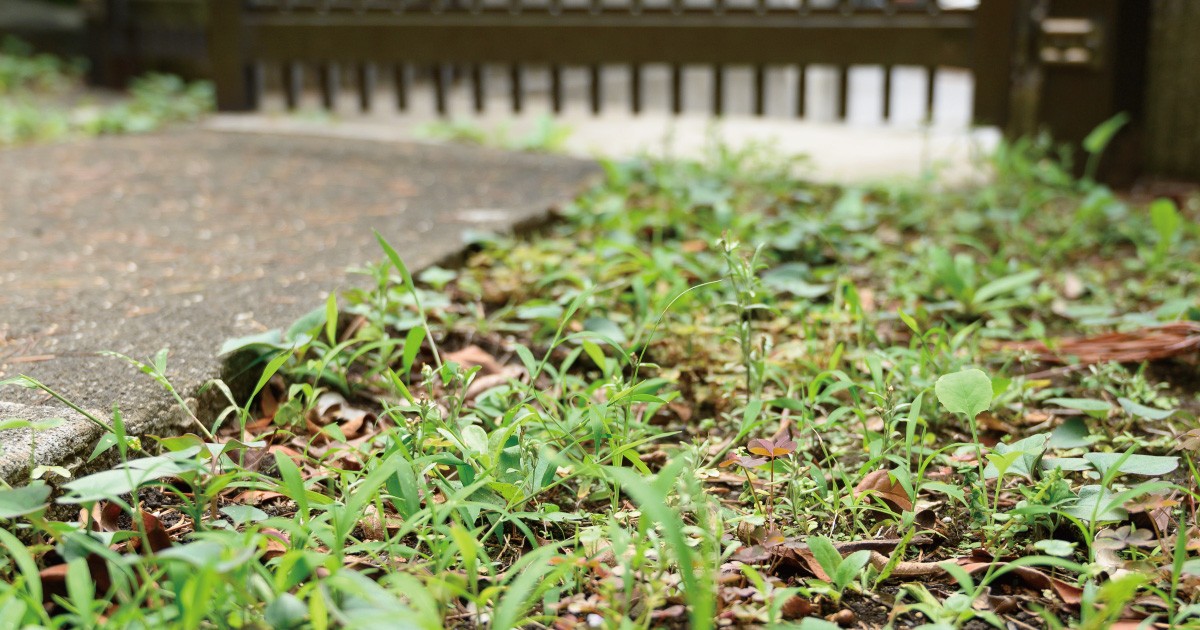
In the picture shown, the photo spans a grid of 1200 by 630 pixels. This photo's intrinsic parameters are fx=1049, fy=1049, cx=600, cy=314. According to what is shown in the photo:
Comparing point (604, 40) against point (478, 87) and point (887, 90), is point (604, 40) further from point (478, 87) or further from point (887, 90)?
point (887, 90)

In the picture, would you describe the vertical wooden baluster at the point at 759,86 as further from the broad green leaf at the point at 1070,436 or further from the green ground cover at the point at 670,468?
the broad green leaf at the point at 1070,436

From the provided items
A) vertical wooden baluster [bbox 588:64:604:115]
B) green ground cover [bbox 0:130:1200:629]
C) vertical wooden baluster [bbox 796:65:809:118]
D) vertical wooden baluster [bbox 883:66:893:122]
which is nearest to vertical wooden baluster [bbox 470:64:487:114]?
vertical wooden baluster [bbox 588:64:604:115]

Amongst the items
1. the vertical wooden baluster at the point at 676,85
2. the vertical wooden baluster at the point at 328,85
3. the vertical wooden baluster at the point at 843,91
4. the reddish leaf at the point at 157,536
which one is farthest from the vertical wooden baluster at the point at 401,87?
the reddish leaf at the point at 157,536

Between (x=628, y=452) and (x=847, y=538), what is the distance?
0.30 m

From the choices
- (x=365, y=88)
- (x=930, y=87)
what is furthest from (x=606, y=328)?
(x=365, y=88)

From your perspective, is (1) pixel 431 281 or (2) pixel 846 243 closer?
(1) pixel 431 281

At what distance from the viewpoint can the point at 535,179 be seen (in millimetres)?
3150

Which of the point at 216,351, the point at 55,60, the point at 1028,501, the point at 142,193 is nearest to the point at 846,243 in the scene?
the point at 1028,501

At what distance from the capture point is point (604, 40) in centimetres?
386

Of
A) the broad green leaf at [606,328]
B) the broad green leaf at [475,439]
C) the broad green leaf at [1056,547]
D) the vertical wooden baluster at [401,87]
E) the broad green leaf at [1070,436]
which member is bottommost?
the broad green leaf at [1056,547]

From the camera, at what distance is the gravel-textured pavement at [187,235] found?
1.57m

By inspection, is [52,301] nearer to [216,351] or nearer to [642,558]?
[216,351]

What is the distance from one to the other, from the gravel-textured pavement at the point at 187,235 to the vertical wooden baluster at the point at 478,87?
22.5 inches

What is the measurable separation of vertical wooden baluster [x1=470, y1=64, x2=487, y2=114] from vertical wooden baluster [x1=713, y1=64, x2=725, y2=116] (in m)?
0.94
